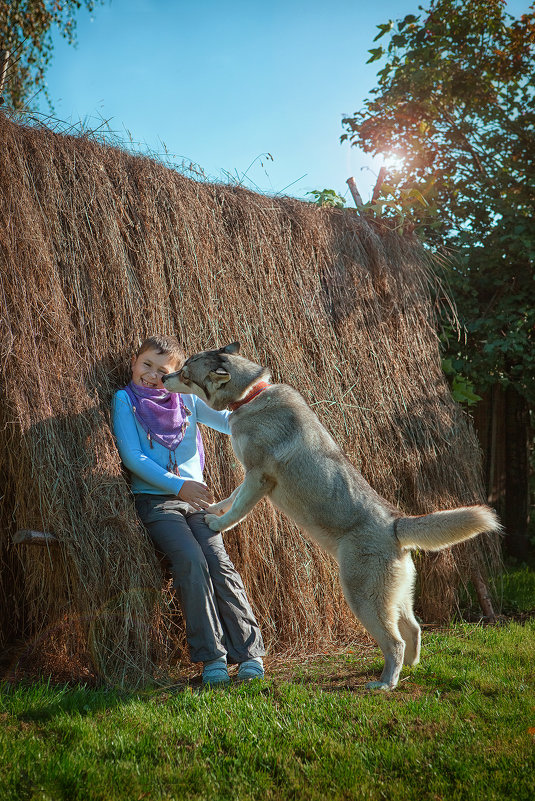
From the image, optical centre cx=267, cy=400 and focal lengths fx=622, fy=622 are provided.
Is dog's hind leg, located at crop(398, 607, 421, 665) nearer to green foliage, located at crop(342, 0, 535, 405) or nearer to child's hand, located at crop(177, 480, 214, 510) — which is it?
child's hand, located at crop(177, 480, 214, 510)

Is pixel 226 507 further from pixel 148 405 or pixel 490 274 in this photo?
pixel 490 274

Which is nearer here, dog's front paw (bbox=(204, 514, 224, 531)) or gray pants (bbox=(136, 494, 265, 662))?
gray pants (bbox=(136, 494, 265, 662))

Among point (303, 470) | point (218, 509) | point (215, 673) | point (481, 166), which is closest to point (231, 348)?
point (303, 470)

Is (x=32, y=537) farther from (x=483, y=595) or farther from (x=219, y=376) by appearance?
(x=483, y=595)

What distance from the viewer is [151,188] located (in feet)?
18.6

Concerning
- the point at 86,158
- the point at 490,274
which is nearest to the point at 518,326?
the point at 490,274

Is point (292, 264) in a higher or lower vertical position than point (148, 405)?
higher

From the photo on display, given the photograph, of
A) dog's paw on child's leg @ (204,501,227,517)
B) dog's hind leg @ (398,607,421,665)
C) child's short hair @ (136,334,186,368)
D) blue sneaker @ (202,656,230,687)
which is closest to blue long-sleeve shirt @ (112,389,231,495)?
dog's paw on child's leg @ (204,501,227,517)

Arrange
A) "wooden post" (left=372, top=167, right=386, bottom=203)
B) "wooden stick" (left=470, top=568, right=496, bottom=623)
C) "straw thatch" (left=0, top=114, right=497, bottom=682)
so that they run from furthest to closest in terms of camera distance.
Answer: "wooden post" (left=372, top=167, right=386, bottom=203), "wooden stick" (left=470, top=568, right=496, bottom=623), "straw thatch" (left=0, top=114, right=497, bottom=682)

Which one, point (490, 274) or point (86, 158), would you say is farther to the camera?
point (490, 274)

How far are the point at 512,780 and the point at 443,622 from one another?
3810 millimetres

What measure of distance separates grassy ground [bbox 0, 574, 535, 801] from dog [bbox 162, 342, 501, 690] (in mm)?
507

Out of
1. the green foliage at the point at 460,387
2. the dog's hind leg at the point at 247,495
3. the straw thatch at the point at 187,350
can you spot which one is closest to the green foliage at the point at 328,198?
the straw thatch at the point at 187,350

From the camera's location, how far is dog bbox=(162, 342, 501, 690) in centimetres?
419
